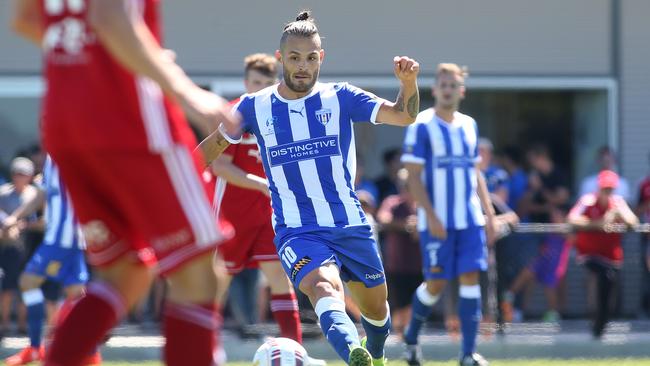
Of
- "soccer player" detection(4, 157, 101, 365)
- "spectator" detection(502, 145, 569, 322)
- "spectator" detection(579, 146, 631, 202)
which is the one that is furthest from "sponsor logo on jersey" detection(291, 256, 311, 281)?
"spectator" detection(579, 146, 631, 202)

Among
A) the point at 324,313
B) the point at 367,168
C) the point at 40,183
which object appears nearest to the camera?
the point at 324,313

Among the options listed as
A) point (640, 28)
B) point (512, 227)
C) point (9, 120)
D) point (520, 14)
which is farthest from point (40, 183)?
point (640, 28)

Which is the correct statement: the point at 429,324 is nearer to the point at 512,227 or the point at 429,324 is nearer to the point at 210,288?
the point at 512,227

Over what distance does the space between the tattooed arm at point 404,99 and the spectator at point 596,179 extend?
8.33 metres

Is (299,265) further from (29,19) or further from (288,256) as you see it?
(29,19)

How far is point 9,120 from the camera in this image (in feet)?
51.0

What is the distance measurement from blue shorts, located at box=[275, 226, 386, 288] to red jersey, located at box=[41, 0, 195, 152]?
252 centimetres

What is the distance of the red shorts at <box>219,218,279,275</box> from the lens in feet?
27.7

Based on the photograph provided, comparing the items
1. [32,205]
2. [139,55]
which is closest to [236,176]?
[139,55]

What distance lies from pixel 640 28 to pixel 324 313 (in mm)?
10822

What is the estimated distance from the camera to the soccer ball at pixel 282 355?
22.1 feet

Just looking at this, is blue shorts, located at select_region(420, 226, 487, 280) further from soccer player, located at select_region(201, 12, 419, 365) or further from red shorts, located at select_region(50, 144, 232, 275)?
red shorts, located at select_region(50, 144, 232, 275)

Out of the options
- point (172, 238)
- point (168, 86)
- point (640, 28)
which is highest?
point (640, 28)

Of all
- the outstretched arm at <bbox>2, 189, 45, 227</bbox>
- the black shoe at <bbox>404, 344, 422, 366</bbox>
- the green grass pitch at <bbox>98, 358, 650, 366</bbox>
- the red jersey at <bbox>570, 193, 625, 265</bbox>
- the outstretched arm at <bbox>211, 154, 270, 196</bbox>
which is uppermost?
the outstretched arm at <bbox>211, 154, 270, 196</bbox>
